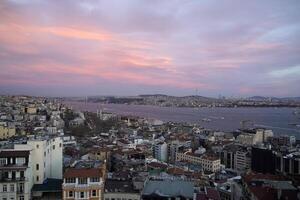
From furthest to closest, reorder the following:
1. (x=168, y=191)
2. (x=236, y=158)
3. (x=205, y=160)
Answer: (x=236, y=158)
(x=205, y=160)
(x=168, y=191)

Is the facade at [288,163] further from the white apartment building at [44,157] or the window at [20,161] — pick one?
the window at [20,161]

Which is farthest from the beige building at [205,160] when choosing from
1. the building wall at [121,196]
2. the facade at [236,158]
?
the building wall at [121,196]

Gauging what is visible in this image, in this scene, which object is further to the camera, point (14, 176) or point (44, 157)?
point (44, 157)

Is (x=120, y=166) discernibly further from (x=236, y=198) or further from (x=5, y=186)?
(x=5, y=186)

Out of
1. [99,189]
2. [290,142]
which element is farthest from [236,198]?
[290,142]

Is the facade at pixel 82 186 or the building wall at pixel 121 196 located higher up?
the facade at pixel 82 186

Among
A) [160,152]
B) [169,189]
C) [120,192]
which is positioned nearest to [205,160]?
[160,152]

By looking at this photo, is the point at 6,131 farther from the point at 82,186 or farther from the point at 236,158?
the point at 82,186
